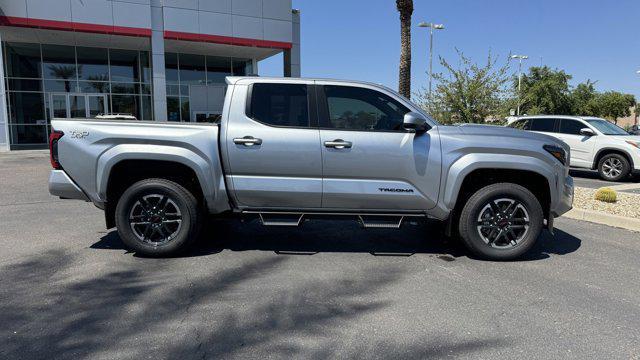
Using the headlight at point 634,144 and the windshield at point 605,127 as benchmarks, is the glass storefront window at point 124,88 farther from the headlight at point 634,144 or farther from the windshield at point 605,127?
the headlight at point 634,144

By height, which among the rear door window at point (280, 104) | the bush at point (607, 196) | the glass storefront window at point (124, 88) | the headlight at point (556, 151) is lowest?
the bush at point (607, 196)

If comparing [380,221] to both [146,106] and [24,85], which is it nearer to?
[146,106]

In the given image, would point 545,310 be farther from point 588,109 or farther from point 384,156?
point 588,109

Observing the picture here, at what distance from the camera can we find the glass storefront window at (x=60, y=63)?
22.8m

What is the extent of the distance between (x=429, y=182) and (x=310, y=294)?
1845 millimetres

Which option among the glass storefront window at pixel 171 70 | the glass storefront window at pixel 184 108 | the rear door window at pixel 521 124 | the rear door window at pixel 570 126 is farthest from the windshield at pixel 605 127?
the glass storefront window at pixel 171 70

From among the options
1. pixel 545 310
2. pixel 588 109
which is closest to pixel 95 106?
pixel 545 310

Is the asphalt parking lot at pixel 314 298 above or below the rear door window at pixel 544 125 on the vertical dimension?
below

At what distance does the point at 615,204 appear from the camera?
825 cm

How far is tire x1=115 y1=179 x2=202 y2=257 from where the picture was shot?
4977 mm

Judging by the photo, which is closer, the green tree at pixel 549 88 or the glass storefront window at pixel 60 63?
the glass storefront window at pixel 60 63

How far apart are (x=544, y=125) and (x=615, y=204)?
609cm

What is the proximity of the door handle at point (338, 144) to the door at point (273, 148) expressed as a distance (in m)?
0.12

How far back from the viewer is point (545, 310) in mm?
3867
